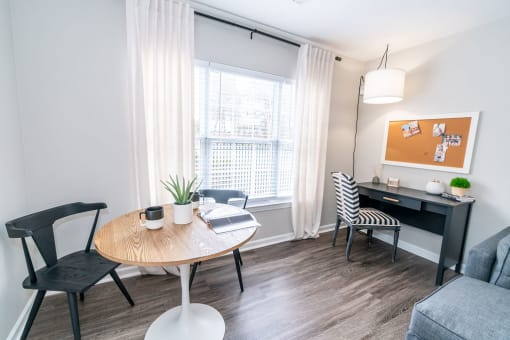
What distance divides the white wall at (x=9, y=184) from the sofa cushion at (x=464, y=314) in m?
2.33

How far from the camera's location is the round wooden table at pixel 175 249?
1.00 m

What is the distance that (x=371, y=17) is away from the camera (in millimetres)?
2051

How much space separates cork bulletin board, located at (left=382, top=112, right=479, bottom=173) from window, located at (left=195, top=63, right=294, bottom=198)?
137 centimetres

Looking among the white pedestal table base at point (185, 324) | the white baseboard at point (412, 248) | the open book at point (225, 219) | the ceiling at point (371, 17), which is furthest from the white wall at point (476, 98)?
the white pedestal table base at point (185, 324)

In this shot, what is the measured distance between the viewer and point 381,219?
2.40 m

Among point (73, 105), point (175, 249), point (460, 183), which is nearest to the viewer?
point (175, 249)

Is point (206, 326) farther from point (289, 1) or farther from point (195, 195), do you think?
point (289, 1)

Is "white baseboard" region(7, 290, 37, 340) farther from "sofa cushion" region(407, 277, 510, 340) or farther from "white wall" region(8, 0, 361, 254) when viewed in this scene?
"sofa cushion" region(407, 277, 510, 340)

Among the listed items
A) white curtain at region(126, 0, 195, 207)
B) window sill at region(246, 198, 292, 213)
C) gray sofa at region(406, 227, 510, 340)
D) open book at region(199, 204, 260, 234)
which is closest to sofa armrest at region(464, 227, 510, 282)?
gray sofa at region(406, 227, 510, 340)

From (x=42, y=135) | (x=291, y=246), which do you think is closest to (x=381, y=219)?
(x=291, y=246)

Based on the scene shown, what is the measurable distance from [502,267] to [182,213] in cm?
207

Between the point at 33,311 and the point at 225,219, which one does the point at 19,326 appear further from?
the point at 225,219

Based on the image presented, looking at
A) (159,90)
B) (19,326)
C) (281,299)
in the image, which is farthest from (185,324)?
(159,90)

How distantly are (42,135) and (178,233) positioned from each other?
138 centimetres
